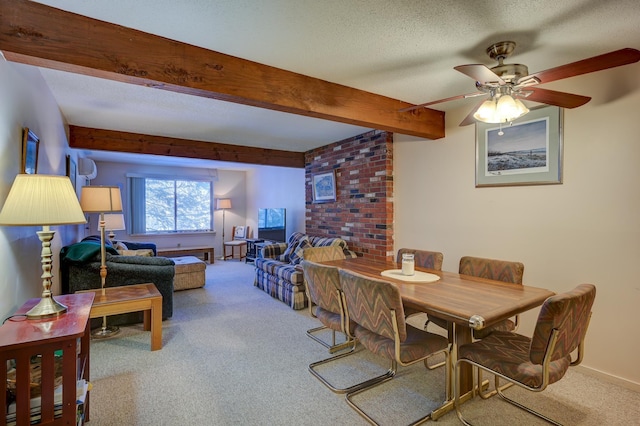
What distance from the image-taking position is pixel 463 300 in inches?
69.4

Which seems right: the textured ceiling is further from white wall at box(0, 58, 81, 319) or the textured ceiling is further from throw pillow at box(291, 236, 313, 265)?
throw pillow at box(291, 236, 313, 265)

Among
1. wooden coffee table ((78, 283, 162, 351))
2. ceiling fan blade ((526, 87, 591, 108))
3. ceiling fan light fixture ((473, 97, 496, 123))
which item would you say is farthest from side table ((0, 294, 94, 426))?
ceiling fan blade ((526, 87, 591, 108))

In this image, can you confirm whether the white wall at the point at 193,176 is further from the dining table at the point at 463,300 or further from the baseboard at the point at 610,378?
the baseboard at the point at 610,378

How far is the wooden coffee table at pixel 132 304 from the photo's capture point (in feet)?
8.67

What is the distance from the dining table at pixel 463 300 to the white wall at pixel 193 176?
6399mm

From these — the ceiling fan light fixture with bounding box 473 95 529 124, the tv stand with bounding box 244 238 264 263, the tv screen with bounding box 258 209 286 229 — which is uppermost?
the ceiling fan light fixture with bounding box 473 95 529 124

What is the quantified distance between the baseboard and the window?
752cm

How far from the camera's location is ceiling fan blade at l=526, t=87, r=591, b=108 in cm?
186

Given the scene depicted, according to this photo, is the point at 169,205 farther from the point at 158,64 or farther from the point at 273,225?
the point at 158,64

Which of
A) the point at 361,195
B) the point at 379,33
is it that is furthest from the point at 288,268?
the point at 379,33

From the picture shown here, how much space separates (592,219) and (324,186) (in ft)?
11.1

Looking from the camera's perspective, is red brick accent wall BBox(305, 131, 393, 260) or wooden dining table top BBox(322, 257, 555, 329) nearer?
wooden dining table top BBox(322, 257, 555, 329)

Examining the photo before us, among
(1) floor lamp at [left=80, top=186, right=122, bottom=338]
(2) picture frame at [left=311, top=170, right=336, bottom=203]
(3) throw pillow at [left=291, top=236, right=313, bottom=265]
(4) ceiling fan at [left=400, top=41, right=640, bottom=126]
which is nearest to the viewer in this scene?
(4) ceiling fan at [left=400, top=41, right=640, bottom=126]

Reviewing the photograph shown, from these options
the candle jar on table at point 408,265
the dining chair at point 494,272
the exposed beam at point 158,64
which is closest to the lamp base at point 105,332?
the exposed beam at point 158,64
